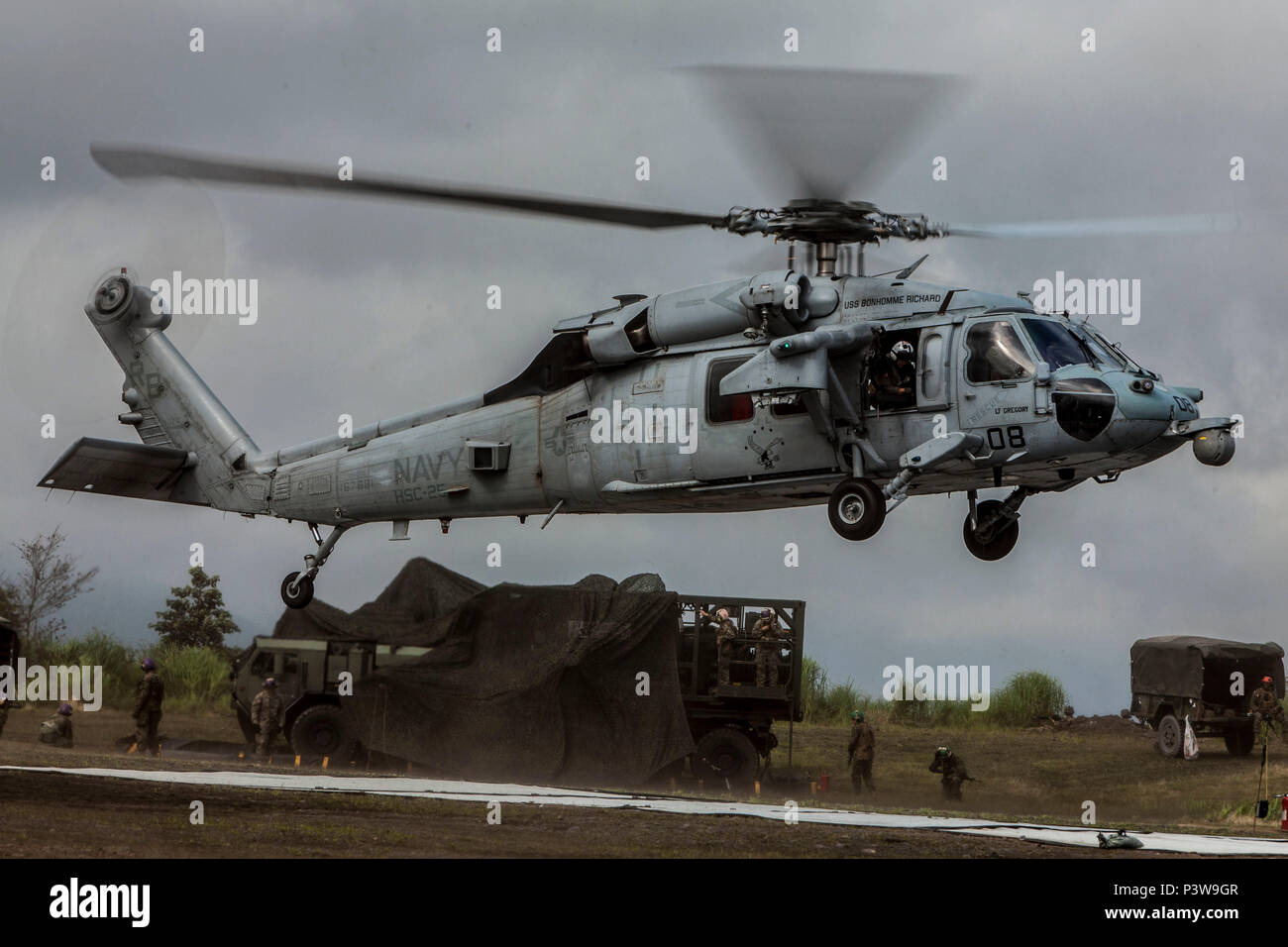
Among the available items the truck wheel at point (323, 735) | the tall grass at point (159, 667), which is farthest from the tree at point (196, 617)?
the truck wheel at point (323, 735)

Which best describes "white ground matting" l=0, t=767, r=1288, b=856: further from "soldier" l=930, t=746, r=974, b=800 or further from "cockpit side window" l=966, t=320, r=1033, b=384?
"soldier" l=930, t=746, r=974, b=800

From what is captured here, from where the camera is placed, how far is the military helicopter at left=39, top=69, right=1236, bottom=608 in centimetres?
1745

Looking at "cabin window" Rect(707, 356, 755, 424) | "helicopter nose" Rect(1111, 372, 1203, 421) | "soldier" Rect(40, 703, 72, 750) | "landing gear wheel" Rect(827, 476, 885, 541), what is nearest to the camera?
"helicopter nose" Rect(1111, 372, 1203, 421)

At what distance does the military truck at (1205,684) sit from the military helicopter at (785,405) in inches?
411

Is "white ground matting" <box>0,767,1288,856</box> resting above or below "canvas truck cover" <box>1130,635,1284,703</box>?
below

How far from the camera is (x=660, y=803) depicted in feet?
56.4

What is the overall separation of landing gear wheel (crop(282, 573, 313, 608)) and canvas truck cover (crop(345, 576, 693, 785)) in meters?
2.40

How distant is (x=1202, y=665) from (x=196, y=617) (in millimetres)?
20823

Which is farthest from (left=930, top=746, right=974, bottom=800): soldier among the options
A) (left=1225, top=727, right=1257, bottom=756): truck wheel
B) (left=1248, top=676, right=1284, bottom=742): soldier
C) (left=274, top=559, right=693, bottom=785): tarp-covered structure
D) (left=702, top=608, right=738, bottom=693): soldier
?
(left=1225, top=727, right=1257, bottom=756): truck wheel

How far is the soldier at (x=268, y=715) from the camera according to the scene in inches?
861

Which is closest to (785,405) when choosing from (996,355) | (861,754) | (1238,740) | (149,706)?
(996,355)

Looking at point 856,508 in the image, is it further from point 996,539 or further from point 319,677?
point 319,677
